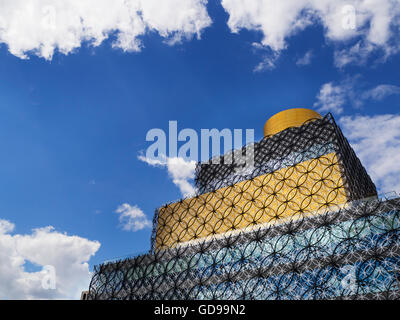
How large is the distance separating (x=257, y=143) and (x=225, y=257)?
960 inches

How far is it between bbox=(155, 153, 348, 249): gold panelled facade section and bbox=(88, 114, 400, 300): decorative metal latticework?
0.46ft

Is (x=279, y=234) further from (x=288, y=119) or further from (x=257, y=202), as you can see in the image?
(x=288, y=119)

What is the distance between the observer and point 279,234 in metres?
30.1

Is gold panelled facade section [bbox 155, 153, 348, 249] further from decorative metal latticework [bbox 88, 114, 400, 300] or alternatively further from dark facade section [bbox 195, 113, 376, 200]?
dark facade section [bbox 195, 113, 376, 200]

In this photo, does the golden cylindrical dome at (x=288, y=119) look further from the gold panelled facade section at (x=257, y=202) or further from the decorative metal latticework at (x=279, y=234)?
the gold panelled facade section at (x=257, y=202)

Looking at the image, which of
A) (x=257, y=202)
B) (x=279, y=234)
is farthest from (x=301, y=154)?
(x=279, y=234)

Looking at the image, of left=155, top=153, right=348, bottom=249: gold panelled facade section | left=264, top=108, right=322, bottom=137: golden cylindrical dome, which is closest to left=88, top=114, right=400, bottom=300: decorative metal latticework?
left=155, top=153, right=348, bottom=249: gold panelled facade section

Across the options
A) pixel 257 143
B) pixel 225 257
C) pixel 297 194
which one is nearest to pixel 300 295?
pixel 225 257

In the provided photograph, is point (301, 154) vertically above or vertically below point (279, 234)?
above

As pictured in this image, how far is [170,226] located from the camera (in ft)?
158

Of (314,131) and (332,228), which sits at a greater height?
(314,131)

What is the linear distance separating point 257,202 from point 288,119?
823 inches

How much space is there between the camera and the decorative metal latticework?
24609 mm
